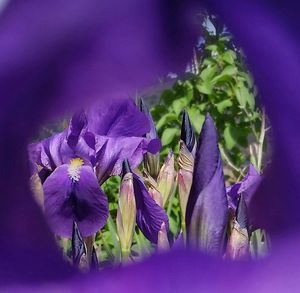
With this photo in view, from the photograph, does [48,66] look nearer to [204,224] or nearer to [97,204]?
[204,224]

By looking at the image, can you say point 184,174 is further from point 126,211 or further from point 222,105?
point 222,105

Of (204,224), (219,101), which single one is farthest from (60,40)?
(219,101)

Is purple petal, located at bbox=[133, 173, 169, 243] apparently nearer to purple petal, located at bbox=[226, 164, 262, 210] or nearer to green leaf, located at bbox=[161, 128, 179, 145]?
purple petal, located at bbox=[226, 164, 262, 210]

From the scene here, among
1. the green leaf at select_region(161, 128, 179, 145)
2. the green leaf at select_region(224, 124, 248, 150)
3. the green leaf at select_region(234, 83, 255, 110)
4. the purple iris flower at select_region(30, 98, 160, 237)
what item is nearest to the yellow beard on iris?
the purple iris flower at select_region(30, 98, 160, 237)

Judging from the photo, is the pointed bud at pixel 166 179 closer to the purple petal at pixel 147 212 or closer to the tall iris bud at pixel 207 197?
the purple petal at pixel 147 212

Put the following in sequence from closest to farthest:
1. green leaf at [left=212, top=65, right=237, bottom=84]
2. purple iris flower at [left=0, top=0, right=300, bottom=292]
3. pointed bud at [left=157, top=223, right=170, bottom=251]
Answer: purple iris flower at [left=0, top=0, right=300, bottom=292], pointed bud at [left=157, top=223, right=170, bottom=251], green leaf at [left=212, top=65, right=237, bottom=84]

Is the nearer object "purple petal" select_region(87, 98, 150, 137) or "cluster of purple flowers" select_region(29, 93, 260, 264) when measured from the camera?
"cluster of purple flowers" select_region(29, 93, 260, 264)
